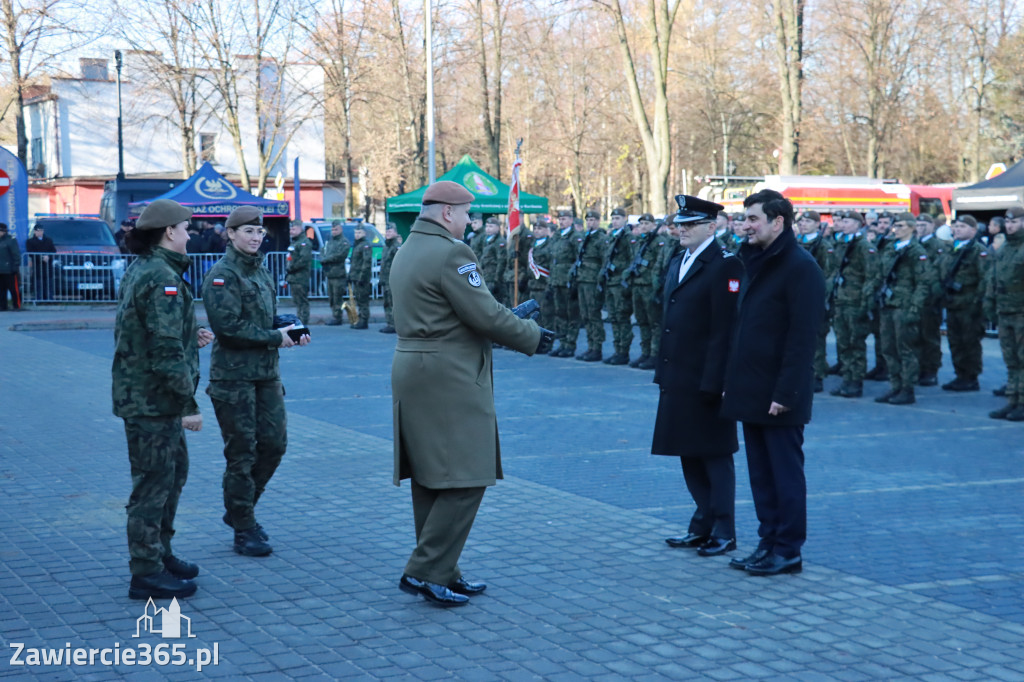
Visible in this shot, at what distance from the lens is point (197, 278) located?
26281mm

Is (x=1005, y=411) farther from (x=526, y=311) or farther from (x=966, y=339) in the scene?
(x=526, y=311)

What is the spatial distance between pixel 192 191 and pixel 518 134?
35837 millimetres

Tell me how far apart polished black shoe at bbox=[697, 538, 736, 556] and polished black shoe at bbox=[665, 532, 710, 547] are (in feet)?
0.34

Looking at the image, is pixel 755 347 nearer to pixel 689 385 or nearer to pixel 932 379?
pixel 689 385

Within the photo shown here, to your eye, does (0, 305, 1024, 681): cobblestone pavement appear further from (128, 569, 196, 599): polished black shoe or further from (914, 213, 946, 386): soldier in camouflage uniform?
(914, 213, 946, 386): soldier in camouflage uniform

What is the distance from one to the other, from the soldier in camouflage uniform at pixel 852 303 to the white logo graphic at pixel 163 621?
9.51m

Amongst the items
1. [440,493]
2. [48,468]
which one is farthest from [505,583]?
[48,468]

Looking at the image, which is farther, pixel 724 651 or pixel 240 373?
pixel 240 373

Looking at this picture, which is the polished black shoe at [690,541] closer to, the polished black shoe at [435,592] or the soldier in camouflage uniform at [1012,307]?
the polished black shoe at [435,592]

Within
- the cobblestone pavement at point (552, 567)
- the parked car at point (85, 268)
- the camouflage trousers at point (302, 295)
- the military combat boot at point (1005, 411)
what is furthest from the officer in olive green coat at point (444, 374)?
the parked car at point (85, 268)

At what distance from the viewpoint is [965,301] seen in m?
13.9

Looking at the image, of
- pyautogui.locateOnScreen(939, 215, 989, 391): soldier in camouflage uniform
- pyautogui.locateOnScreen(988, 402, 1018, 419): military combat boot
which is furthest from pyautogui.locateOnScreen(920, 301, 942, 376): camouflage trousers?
pyautogui.locateOnScreen(988, 402, 1018, 419): military combat boot

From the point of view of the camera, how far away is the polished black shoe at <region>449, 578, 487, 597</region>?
18.9 feet

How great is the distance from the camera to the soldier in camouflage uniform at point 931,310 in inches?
537
